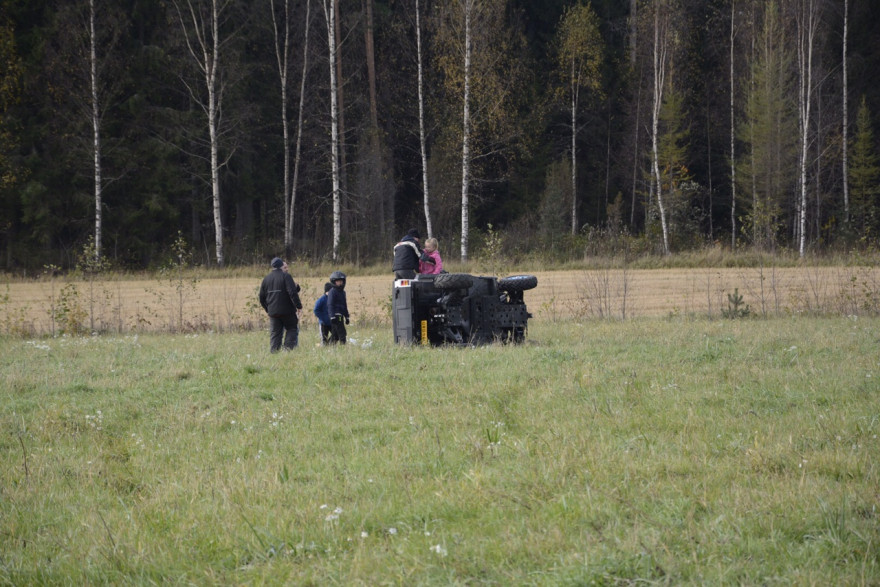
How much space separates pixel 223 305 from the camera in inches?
908

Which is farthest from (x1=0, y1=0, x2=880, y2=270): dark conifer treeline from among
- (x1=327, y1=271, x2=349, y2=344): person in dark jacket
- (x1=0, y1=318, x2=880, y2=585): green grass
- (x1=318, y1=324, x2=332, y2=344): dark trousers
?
(x1=0, y1=318, x2=880, y2=585): green grass

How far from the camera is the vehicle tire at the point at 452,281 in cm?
1243

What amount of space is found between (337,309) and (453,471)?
8.97 m

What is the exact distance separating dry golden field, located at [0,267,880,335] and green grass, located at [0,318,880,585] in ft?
26.2

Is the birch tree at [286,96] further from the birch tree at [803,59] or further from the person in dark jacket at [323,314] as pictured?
the birch tree at [803,59]

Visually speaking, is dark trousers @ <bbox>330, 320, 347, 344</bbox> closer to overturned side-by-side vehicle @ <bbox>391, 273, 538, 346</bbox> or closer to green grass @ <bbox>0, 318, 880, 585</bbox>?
overturned side-by-side vehicle @ <bbox>391, 273, 538, 346</bbox>

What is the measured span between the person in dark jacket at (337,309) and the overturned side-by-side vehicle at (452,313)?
1.79 metres

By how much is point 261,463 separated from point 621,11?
169ft

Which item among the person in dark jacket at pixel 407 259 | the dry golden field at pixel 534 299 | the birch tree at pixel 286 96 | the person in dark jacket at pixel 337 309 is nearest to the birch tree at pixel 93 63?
the dry golden field at pixel 534 299

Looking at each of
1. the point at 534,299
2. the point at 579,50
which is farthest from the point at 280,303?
the point at 579,50

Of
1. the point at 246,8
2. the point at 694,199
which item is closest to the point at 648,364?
the point at 246,8

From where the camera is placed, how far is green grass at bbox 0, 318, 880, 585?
4.30 m

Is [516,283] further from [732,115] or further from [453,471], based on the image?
[732,115]

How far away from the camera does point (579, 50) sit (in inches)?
1646
